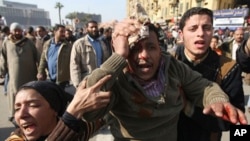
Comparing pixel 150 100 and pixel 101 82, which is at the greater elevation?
pixel 101 82

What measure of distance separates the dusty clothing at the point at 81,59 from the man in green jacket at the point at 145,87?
2978 millimetres

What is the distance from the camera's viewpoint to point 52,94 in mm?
1872

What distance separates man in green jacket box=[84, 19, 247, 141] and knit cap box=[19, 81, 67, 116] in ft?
1.19

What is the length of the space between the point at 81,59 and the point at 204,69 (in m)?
2.99

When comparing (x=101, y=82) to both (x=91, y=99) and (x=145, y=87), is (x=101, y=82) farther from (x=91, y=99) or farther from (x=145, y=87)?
(x=145, y=87)

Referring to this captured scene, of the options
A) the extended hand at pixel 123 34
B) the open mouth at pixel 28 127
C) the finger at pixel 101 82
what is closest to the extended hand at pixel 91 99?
the finger at pixel 101 82

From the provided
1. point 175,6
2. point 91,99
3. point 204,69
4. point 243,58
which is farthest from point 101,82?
point 175,6

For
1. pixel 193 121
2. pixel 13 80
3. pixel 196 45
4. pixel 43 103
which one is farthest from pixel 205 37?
pixel 13 80

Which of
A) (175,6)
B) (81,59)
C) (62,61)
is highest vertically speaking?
(175,6)

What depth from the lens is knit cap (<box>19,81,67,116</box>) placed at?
1840 millimetres

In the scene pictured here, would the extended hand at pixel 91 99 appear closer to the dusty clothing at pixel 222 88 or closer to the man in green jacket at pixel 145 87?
the man in green jacket at pixel 145 87

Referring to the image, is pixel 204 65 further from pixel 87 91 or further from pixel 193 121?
pixel 87 91

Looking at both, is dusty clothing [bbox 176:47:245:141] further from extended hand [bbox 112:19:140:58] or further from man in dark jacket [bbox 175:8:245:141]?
extended hand [bbox 112:19:140:58]

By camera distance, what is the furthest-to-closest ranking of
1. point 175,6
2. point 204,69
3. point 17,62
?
point 175,6 → point 17,62 → point 204,69
